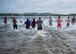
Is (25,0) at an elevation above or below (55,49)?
above

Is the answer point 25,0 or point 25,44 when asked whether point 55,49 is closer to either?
point 25,44

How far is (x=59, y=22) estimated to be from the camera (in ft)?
22.2

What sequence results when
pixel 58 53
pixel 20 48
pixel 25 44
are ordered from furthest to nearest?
pixel 25 44 < pixel 20 48 < pixel 58 53

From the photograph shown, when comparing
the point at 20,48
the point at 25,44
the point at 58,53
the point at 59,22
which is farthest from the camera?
the point at 59,22

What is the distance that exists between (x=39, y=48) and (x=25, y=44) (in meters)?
0.38

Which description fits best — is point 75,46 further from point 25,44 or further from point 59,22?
point 59,22

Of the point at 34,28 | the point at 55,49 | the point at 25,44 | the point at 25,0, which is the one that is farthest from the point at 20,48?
the point at 34,28

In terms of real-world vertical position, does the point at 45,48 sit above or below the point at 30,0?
below

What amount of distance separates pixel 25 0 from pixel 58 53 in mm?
1277

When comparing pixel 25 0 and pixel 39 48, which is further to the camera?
pixel 25 0

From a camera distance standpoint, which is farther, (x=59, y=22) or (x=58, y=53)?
(x=59, y=22)

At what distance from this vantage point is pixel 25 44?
449 cm

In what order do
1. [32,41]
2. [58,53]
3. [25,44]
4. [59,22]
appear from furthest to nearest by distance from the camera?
[59,22] → [32,41] → [25,44] → [58,53]

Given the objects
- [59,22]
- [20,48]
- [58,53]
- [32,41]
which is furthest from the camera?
[59,22]
